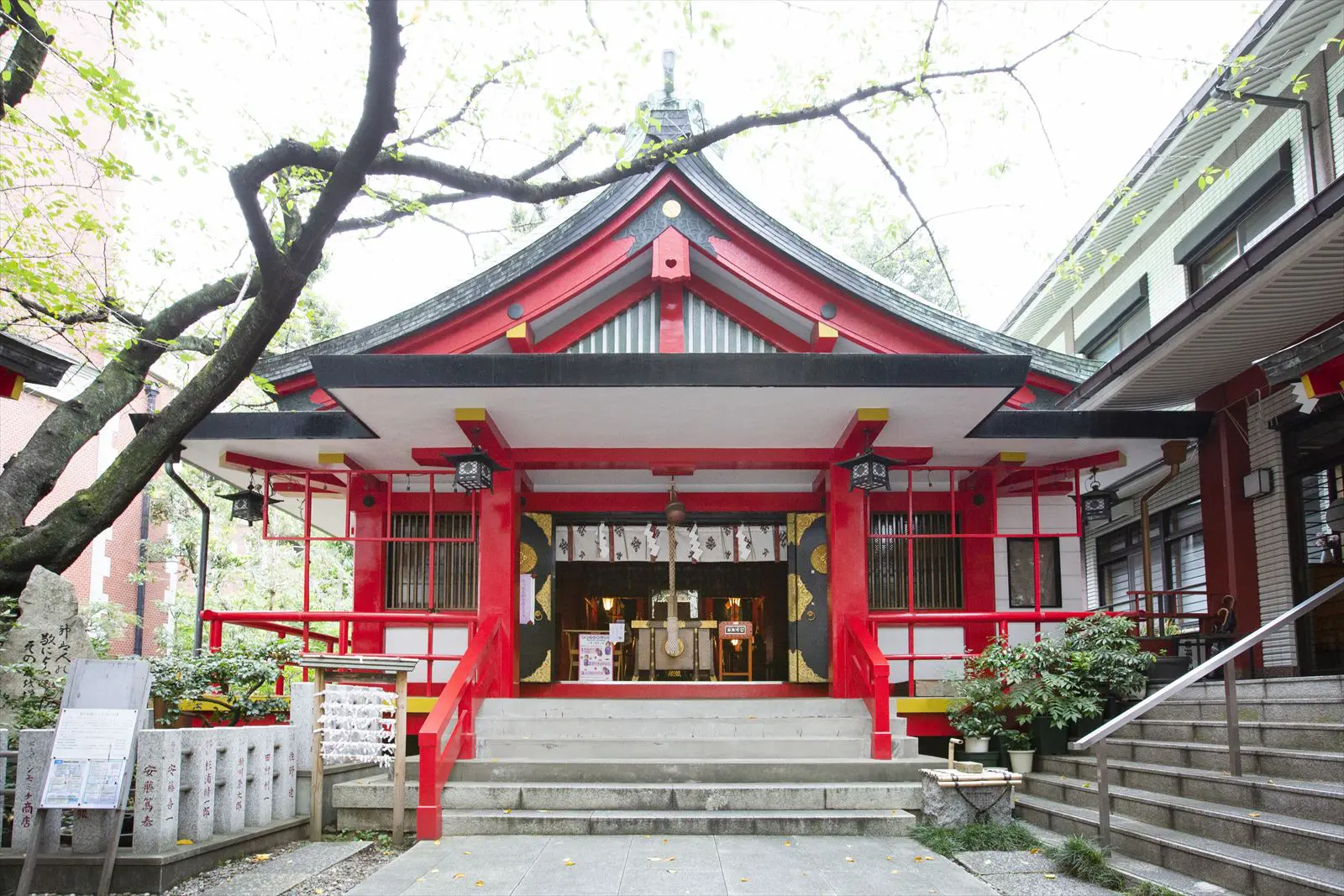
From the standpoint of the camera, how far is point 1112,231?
1623 cm

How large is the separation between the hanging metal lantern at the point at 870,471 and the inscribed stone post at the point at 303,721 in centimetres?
510

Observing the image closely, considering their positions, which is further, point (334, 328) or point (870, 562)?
point (334, 328)

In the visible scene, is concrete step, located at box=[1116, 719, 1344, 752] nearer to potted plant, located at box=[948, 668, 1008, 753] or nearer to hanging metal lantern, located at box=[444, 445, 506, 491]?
potted plant, located at box=[948, 668, 1008, 753]

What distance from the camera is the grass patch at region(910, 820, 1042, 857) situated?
7.14 m

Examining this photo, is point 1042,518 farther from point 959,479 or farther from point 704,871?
point 704,871

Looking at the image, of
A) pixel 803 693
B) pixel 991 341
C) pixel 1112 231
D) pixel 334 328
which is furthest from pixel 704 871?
pixel 334 328

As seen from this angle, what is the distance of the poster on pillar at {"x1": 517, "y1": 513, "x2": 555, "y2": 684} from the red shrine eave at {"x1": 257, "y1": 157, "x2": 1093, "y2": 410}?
262cm

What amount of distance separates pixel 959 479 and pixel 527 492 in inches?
205

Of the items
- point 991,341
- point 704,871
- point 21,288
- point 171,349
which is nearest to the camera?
point 704,871

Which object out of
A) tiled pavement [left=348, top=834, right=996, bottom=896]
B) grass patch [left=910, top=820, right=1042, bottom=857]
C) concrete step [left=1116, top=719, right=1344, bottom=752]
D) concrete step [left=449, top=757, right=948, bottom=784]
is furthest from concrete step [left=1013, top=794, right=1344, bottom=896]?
concrete step [left=449, top=757, right=948, bottom=784]

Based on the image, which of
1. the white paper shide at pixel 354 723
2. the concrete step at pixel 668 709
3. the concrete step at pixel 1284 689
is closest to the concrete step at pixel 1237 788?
the concrete step at pixel 1284 689

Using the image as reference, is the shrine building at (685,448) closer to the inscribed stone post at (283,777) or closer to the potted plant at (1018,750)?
the potted plant at (1018,750)

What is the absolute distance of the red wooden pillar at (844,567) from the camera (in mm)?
Result: 10266

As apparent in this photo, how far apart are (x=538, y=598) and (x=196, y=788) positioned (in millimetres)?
5585
